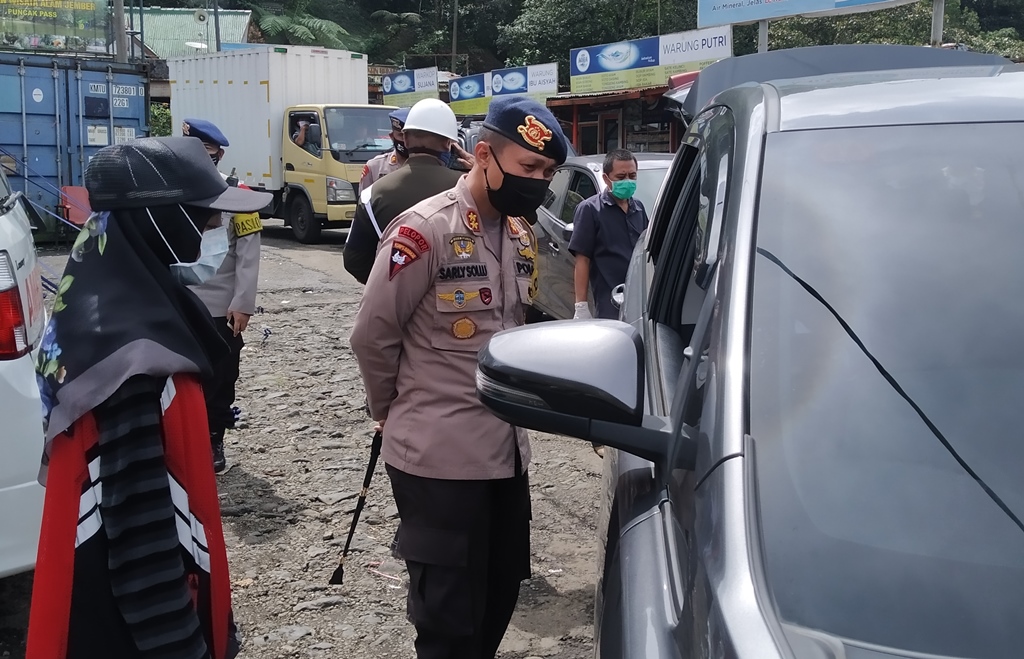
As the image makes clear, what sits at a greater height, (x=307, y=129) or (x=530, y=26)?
(x=530, y=26)

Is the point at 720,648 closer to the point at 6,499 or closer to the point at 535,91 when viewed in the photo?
the point at 6,499

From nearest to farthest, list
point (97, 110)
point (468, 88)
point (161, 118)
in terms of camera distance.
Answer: point (97, 110), point (468, 88), point (161, 118)

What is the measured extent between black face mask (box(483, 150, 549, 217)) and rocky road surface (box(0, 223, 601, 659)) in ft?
4.78

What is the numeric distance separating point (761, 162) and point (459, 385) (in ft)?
3.60

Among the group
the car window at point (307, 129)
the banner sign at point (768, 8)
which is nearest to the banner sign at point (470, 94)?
the banner sign at point (768, 8)

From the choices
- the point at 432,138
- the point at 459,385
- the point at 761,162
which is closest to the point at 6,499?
the point at 459,385

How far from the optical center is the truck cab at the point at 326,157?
15.0 m

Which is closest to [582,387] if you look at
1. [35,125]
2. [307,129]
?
[35,125]

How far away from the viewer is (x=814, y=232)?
5.18 ft

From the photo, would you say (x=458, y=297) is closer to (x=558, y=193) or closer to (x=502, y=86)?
(x=558, y=193)

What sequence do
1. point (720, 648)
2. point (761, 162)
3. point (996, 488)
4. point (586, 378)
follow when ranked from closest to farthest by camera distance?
point (720, 648) < point (996, 488) < point (586, 378) < point (761, 162)

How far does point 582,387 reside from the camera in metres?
1.54

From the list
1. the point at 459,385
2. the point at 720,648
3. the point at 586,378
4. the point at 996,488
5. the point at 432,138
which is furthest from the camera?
the point at 432,138

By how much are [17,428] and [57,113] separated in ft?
40.4
